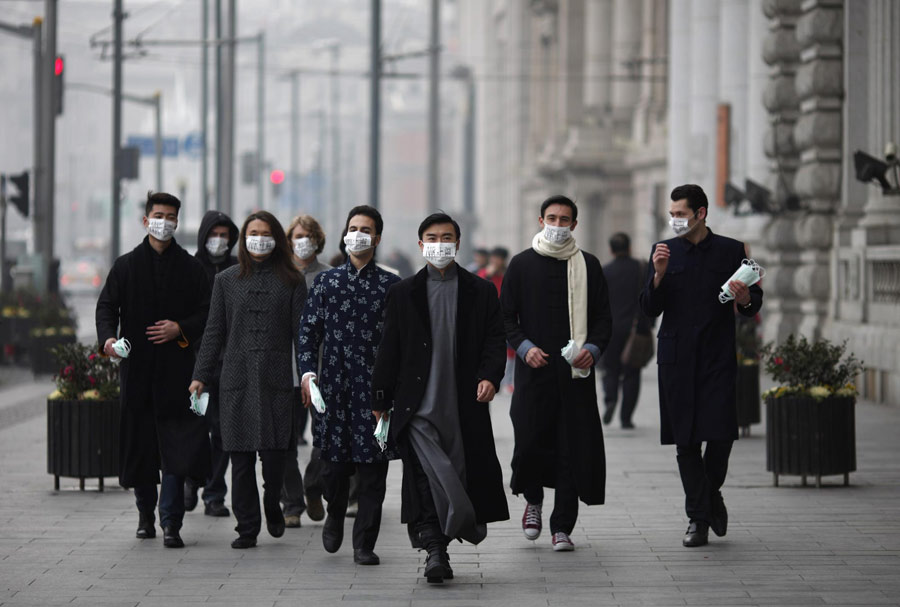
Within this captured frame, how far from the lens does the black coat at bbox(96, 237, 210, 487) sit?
997 centimetres

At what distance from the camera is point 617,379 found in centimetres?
1744

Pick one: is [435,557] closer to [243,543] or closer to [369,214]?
[243,543]

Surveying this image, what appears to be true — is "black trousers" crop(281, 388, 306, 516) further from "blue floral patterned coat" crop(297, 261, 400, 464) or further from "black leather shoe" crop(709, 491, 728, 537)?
"black leather shoe" crop(709, 491, 728, 537)

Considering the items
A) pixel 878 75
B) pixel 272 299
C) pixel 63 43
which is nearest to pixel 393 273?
pixel 272 299

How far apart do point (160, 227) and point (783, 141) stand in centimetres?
1544

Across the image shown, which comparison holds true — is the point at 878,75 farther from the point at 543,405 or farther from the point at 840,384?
the point at 543,405

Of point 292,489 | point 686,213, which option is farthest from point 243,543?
point 686,213

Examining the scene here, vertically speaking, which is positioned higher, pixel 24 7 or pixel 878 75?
pixel 24 7

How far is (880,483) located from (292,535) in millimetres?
4257

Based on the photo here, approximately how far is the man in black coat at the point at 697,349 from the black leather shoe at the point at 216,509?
286cm

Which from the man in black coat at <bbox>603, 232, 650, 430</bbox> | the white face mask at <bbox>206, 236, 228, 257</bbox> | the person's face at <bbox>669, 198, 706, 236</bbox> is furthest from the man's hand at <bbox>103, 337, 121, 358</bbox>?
the man in black coat at <bbox>603, 232, 650, 430</bbox>

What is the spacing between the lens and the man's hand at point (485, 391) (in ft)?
28.6

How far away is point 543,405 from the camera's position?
9.70 metres

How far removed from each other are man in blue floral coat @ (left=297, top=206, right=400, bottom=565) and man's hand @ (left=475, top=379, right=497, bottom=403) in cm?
64
